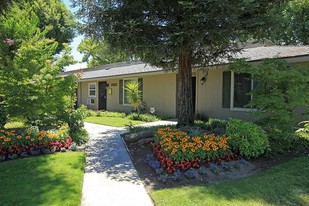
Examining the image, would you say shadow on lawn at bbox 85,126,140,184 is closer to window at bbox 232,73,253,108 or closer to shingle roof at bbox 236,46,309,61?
shingle roof at bbox 236,46,309,61

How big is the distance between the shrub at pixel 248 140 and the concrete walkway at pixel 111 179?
93.2 inches

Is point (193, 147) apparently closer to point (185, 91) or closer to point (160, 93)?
point (185, 91)

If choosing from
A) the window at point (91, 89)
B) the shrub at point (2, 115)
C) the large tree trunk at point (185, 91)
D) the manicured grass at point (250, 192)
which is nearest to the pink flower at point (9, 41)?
the shrub at point (2, 115)

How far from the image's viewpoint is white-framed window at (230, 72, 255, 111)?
10062 millimetres

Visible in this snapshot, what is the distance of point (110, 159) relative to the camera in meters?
6.01

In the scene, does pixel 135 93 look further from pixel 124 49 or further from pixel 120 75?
pixel 124 49

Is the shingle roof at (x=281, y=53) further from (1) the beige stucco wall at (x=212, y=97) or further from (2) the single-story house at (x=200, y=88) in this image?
(1) the beige stucco wall at (x=212, y=97)

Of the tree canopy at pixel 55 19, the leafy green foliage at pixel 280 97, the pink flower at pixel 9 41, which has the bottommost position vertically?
the leafy green foliage at pixel 280 97

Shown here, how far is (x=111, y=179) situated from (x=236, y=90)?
7444 millimetres

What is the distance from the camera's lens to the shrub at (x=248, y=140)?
5.46m

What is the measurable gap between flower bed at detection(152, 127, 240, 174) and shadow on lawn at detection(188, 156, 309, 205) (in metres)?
0.82

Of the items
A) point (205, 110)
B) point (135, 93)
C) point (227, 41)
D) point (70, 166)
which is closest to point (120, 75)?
point (135, 93)

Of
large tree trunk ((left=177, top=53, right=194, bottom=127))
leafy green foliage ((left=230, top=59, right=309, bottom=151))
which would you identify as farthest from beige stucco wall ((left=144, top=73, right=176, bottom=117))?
leafy green foliage ((left=230, top=59, right=309, bottom=151))

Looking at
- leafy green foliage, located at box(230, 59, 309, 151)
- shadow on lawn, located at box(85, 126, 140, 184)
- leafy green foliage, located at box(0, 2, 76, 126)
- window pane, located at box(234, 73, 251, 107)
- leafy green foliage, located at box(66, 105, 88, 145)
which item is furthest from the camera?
window pane, located at box(234, 73, 251, 107)
